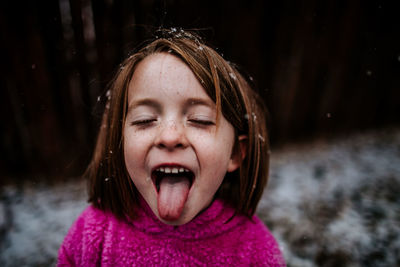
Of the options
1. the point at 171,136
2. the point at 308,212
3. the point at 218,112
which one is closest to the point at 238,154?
the point at 218,112

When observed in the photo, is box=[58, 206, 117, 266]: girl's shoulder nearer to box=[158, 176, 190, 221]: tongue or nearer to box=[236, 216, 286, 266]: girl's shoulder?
box=[158, 176, 190, 221]: tongue

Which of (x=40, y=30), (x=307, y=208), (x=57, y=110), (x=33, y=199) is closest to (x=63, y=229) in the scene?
(x=33, y=199)

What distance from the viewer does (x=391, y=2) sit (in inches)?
122

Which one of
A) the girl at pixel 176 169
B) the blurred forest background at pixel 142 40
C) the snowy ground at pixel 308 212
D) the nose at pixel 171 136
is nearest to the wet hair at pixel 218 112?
the girl at pixel 176 169

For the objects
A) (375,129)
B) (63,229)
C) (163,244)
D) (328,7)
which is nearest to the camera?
(163,244)

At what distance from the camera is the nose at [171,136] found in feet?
2.63

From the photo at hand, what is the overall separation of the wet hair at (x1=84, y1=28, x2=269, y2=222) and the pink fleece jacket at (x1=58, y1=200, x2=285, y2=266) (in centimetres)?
7

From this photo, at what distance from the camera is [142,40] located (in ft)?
6.24

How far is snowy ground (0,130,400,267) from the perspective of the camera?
1.74 meters

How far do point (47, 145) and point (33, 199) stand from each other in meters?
0.44

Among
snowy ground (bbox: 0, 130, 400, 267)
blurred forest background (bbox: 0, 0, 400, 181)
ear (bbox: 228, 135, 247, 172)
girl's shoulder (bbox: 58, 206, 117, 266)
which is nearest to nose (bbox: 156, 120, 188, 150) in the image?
ear (bbox: 228, 135, 247, 172)

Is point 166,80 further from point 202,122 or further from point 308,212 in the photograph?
point 308,212

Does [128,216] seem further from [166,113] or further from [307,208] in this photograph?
[307,208]

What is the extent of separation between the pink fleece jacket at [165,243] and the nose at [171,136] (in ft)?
1.10
